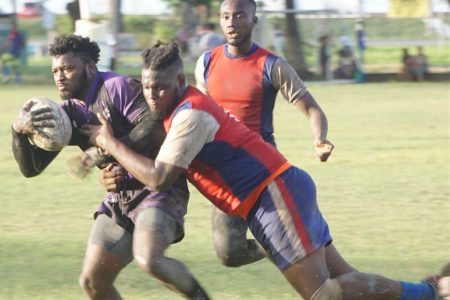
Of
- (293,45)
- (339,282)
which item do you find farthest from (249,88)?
(293,45)

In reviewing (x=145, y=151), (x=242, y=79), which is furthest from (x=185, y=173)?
(x=242, y=79)

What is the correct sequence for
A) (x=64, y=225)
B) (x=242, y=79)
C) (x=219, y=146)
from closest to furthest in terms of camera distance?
(x=219, y=146) → (x=242, y=79) → (x=64, y=225)

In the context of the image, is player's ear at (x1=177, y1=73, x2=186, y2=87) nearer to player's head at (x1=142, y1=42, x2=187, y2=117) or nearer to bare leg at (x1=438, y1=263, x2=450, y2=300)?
player's head at (x1=142, y1=42, x2=187, y2=117)

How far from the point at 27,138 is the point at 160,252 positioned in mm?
972

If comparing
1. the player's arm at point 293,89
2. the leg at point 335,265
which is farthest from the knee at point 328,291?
the player's arm at point 293,89

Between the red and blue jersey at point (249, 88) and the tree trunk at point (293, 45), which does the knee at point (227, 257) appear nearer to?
the red and blue jersey at point (249, 88)

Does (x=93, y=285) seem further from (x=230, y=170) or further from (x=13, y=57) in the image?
(x=13, y=57)

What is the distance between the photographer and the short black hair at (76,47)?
5977mm

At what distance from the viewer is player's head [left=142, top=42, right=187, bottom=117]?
554 cm

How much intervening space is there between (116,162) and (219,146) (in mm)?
657

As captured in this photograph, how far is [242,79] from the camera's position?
7160 millimetres

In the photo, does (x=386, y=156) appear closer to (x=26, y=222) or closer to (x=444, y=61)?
(x=26, y=222)

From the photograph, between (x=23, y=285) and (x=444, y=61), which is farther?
(x=444, y=61)

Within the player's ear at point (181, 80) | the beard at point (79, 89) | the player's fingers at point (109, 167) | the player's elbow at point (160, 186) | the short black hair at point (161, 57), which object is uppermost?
the short black hair at point (161, 57)
